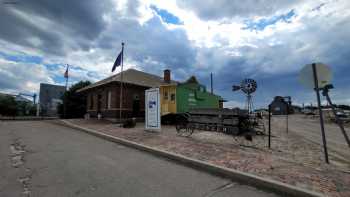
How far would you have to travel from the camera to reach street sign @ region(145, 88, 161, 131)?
34.3 ft

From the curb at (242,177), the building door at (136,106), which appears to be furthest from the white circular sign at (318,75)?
the building door at (136,106)

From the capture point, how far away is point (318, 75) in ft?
18.3

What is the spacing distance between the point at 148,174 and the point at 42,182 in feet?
7.15

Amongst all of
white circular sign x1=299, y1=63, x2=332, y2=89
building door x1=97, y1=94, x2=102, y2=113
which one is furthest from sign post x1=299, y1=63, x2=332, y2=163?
building door x1=97, y1=94, x2=102, y2=113

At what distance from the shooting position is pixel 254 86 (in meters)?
8.72

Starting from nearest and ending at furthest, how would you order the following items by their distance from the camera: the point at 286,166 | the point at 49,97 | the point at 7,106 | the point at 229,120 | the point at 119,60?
the point at 286,166, the point at 229,120, the point at 119,60, the point at 7,106, the point at 49,97

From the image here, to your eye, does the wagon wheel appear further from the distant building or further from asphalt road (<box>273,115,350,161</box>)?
the distant building

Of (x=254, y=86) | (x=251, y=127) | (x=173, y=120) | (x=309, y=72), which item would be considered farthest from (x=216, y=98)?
(x=309, y=72)

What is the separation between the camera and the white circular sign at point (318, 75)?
543 cm

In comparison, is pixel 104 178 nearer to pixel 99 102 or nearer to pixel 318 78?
pixel 318 78

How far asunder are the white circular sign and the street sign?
6824 millimetres

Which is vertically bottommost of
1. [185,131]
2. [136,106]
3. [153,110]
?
[185,131]

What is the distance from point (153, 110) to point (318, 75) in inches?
→ 301

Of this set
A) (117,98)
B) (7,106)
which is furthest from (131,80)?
(7,106)
